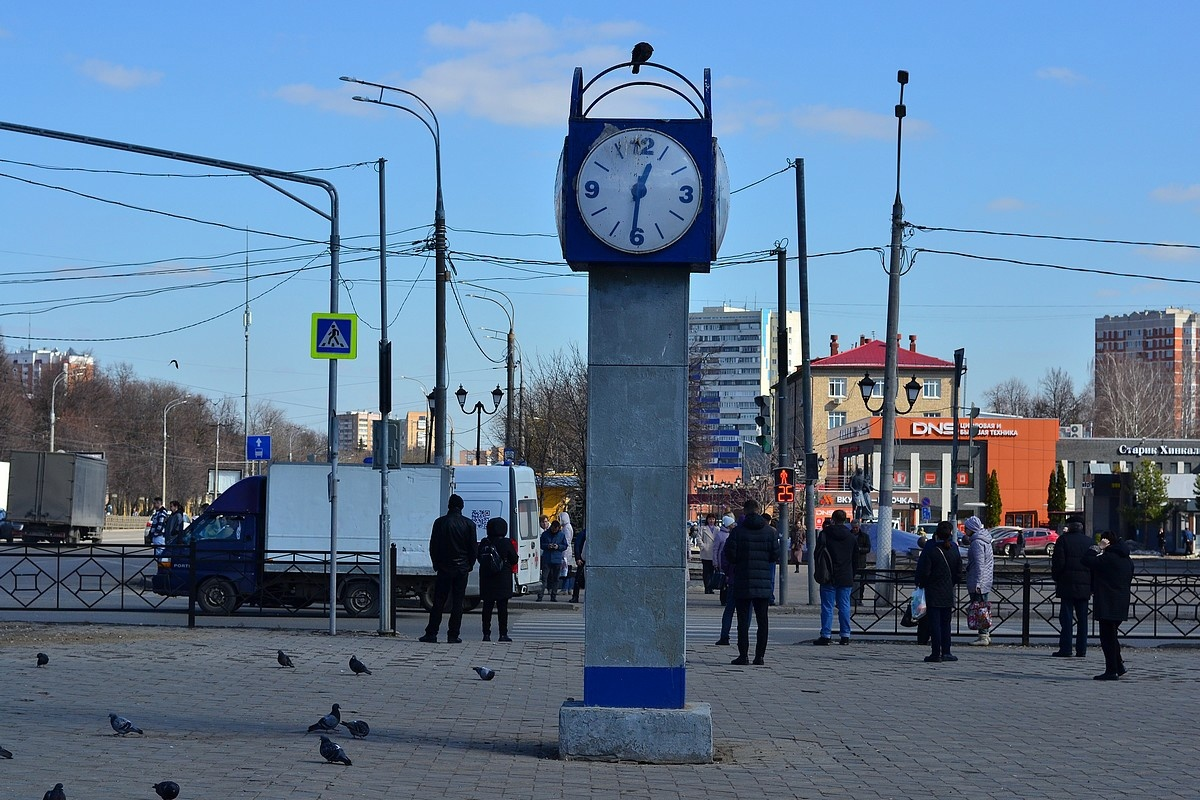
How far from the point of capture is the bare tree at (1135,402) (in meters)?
114

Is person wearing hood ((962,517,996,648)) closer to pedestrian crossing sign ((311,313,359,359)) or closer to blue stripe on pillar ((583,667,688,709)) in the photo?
pedestrian crossing sign ((311,313,359,359))

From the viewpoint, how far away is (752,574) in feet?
53.2

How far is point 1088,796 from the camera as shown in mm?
8539

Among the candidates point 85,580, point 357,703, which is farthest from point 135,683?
point 85,580

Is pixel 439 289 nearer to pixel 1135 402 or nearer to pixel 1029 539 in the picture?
pixel 1029 539

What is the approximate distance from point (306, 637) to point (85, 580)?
9.75 m

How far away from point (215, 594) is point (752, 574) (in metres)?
10.3

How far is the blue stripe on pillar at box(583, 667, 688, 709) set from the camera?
9.37 metres

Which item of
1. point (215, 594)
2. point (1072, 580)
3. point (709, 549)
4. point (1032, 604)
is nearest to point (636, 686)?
point (1072, 580)

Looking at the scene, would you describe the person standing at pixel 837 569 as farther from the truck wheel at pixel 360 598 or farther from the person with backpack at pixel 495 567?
the truck wheel at pixel 360 598

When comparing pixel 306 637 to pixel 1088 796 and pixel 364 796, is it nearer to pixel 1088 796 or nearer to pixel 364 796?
pixel 364 796

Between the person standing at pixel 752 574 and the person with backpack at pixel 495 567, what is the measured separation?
11.4ft

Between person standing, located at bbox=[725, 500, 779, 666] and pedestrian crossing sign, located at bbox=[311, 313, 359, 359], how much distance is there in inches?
228

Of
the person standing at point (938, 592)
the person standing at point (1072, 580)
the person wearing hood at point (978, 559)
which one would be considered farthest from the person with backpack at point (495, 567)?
the person standing at point (1072, 580)
